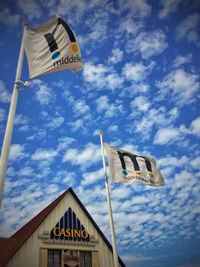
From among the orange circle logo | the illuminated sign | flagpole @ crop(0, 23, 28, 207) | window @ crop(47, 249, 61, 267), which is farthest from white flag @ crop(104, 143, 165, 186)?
window @ crop(47, 249, 61, 267)

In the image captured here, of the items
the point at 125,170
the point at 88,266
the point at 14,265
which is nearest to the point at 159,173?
the point at 125,170

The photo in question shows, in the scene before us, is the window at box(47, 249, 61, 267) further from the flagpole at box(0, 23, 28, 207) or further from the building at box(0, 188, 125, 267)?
the flagpole at box(0, 23, 28, 207)

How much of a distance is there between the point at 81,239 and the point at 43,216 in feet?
11.7

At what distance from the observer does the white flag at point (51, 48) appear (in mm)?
9306

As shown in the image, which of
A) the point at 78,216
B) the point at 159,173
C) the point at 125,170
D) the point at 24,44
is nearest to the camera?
the point at 24,44

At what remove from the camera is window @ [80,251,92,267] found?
18.1 meters

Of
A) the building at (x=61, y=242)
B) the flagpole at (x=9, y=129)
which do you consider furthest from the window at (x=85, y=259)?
the flagpole at (x=9, y=129)

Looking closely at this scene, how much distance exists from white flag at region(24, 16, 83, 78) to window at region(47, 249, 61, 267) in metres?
13.8

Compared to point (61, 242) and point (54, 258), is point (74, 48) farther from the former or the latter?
point (54, 258)

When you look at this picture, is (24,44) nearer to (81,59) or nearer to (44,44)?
(44,44)

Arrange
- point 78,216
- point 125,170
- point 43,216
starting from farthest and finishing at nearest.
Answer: point 78,216 → point 43,216 → point 125,170

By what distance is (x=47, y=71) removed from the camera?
9.12m

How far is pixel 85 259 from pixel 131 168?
8.65 m

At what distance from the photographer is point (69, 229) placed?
60.3 feet
